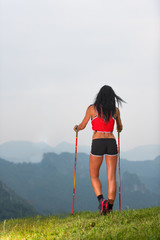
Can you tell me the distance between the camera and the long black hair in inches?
344

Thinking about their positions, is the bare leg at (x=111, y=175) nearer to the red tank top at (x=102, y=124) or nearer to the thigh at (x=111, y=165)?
the thigh at (x=111, y=165)

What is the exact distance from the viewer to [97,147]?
8.70 m

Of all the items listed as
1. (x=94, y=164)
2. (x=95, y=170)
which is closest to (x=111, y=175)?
(x=95, y=170)

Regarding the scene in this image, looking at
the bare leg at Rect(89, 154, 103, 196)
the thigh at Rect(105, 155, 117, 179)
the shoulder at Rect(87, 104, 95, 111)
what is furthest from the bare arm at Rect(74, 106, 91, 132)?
the thigh at Rect(105, 155, 117, 179)

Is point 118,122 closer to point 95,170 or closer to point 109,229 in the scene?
point 95,170

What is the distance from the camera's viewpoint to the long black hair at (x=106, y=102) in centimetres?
873

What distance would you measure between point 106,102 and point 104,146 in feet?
3.79

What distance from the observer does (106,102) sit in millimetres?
8781

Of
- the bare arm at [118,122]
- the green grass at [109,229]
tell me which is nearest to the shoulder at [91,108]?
the bare arm at [118,122]

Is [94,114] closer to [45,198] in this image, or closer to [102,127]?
[102,127]

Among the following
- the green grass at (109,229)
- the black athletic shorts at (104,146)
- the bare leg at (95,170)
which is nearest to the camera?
the green grass at (109,229)

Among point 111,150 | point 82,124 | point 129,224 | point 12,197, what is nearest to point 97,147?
point 111,150

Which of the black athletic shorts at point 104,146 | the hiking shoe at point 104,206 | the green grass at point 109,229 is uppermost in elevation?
the black athletic shorts at point 104,146

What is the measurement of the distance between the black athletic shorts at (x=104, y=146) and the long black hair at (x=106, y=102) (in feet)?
1.80
